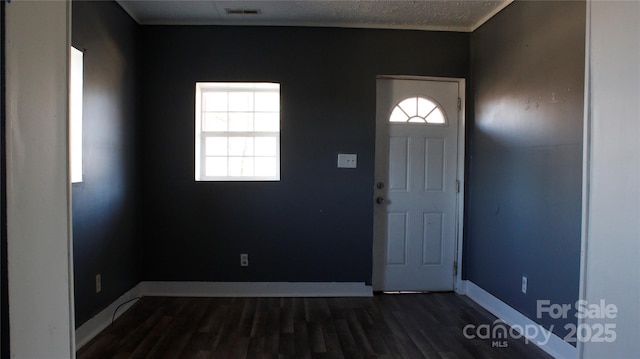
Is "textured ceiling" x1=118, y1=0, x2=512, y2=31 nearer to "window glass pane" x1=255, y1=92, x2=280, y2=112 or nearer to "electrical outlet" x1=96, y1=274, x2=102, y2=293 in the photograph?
"window glass pane" x1=255, y1=92, x2=280, y2=112

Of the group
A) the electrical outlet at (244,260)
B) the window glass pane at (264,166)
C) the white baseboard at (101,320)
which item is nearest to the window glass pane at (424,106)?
the window glass pane at (264,166)

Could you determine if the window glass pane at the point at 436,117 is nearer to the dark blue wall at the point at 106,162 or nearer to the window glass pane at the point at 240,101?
the window glass pane at the point at 240,101

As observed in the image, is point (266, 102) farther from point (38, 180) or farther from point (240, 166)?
point (38, 180)

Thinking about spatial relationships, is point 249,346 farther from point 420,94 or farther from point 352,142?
point 420,94

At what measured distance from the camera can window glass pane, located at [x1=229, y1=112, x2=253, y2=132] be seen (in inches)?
129

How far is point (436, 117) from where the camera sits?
3.34 m

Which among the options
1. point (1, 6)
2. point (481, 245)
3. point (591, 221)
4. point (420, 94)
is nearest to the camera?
point (1, 6)

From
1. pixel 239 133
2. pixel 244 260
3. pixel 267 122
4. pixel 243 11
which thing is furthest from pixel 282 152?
pixel 243 11

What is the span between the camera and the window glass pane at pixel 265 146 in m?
3.29

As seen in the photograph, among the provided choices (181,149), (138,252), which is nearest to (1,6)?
(181,149)

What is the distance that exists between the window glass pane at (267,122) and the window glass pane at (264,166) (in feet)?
0.87

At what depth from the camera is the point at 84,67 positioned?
2.32 m

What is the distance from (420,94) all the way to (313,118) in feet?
3.36

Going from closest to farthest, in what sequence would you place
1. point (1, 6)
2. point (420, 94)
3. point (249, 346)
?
point (1, 6)
point (249, 346)
point (420, 94)
